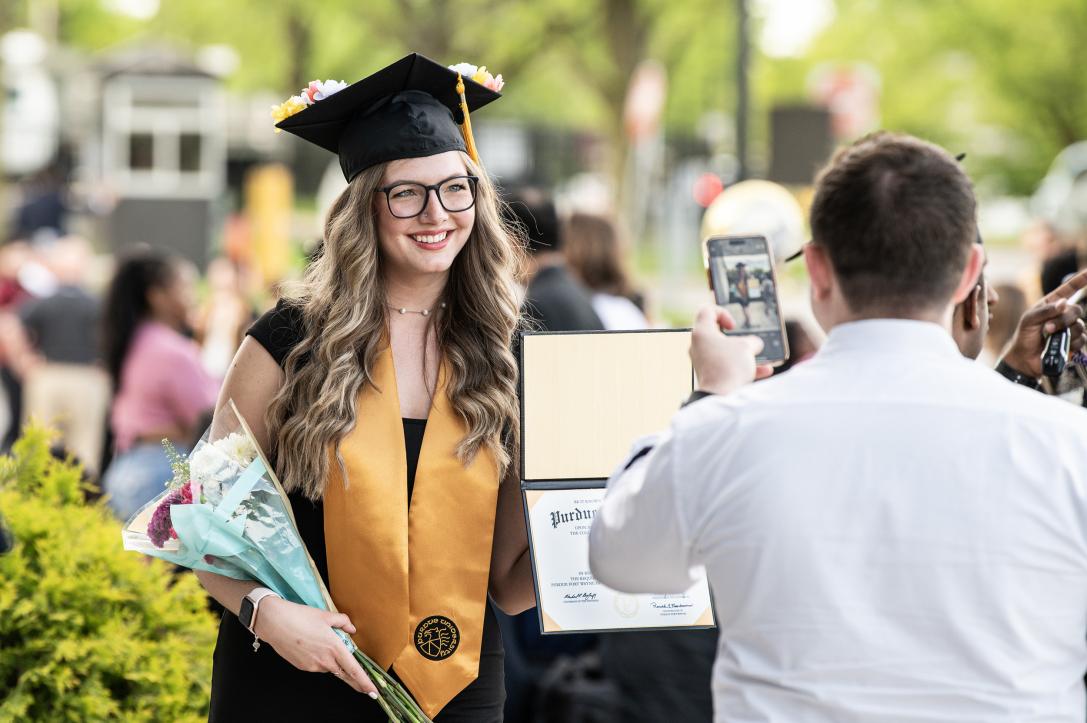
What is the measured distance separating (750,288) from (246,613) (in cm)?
123

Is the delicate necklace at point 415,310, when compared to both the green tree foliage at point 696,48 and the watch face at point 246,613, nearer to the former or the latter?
the watch face at point 246,613

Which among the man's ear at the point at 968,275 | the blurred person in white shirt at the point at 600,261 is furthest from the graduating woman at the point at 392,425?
the blurred person in white shirt at the point at 600,261

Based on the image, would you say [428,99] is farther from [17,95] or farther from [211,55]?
[17,95]

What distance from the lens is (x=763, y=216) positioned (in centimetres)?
972

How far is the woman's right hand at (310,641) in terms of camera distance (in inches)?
112

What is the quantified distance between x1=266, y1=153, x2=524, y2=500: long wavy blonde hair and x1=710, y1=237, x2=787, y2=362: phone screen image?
76 cm

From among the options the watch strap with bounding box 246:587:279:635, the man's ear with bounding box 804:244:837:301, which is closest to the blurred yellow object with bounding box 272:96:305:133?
the watch strap with bounding box 246:587:279:635

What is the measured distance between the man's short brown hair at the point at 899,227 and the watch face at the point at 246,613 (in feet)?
4.73

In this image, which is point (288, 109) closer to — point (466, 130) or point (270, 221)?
point (466, 130)

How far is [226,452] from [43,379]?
6253 millimetres

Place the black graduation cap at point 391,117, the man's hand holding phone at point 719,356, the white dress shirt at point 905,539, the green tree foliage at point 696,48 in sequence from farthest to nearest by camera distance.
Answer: the green tree foliage at point 696,48
the black graduation cap at point 391,117
the man's hand holding phone at point 719,356
the white dress shirt at point 905,539

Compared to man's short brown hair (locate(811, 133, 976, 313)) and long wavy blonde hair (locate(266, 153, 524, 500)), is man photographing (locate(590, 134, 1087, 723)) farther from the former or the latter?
long wavy blonde hair (locate(266, 153, 524, 500))

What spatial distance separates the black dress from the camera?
300cm

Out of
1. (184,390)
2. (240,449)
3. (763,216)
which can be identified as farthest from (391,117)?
(763,216)
